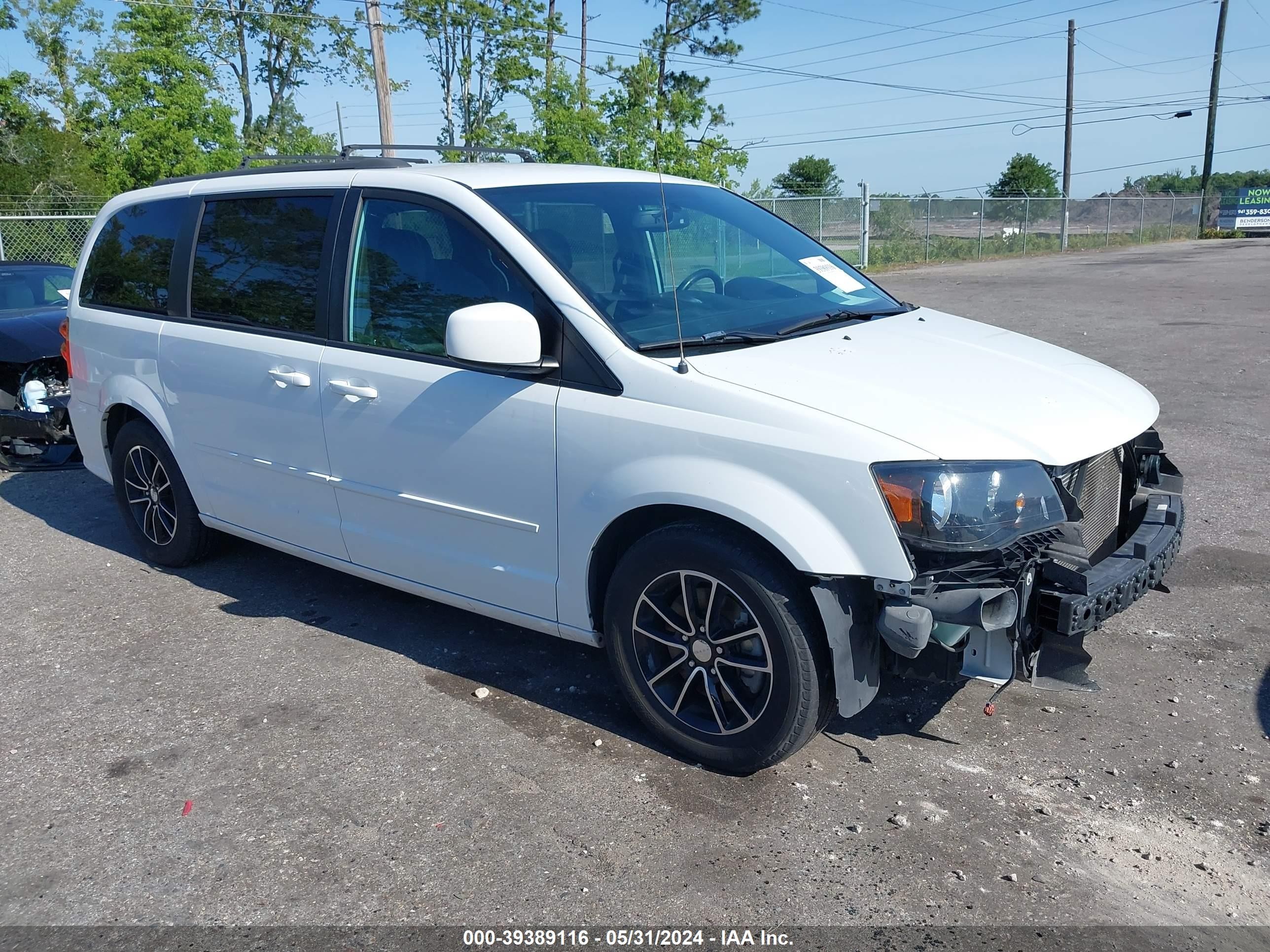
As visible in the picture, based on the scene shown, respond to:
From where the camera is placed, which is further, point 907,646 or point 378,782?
point 378,782

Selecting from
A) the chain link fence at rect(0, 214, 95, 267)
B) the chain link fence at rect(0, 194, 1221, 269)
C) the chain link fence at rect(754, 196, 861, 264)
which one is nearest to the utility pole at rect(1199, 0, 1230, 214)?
the chain link fence at rect(0, 194, 1221, 269)

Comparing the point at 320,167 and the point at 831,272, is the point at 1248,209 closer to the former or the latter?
the point at 831,272

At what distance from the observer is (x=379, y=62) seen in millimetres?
17859

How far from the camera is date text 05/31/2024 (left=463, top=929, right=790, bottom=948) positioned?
2732 millimetres

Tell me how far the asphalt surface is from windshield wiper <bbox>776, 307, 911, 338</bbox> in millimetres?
738

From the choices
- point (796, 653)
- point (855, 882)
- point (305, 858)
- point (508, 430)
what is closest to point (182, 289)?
point (508, 430)

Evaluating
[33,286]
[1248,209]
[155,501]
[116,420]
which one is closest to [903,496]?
[155,501]

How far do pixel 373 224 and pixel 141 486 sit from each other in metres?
2.35

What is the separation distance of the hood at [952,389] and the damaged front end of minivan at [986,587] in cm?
9

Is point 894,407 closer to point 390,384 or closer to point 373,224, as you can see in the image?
point 390,384

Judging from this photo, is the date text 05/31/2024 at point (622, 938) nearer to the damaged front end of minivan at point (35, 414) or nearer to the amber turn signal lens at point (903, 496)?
the amber turn signal lens at point (903, 496)

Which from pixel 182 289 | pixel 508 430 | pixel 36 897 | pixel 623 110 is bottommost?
pixel 36 897

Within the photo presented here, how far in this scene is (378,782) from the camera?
3.53m

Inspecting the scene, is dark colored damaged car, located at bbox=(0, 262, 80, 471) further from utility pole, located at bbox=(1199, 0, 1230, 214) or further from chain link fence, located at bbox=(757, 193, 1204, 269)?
utility pole, located at bbox=(1199, 0, 1230, 214)
